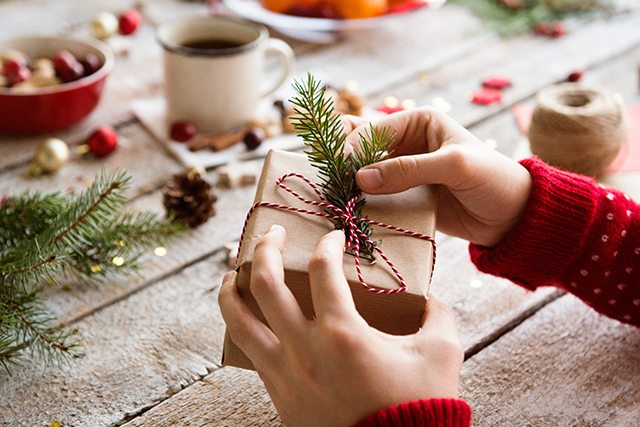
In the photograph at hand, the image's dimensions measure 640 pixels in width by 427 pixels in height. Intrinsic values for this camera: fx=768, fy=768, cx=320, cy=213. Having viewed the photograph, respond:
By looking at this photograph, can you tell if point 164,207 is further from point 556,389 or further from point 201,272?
point 556,389

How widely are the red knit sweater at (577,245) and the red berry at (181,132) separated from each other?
494mm

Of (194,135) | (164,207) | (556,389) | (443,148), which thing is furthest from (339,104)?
(556,389)

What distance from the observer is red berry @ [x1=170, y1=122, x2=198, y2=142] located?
1082mm

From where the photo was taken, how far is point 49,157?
993mm

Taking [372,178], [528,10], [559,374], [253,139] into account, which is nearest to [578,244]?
[559,374]

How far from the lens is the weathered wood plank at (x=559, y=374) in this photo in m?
0.68

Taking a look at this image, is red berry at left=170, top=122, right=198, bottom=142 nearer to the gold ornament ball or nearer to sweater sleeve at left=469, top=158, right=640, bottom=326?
the gold ornament ball

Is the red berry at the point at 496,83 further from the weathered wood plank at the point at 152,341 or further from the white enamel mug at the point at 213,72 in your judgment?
the weathered wood plank at the point at 152,341

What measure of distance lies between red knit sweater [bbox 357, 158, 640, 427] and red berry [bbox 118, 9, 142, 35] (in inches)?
32.5

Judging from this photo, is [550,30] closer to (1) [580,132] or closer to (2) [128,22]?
(1) [580,132]

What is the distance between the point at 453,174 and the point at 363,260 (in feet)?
0.48

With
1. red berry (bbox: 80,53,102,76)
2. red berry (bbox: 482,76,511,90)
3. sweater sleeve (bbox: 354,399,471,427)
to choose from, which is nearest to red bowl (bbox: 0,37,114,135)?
red berry (bbox: 80,53,102,76)

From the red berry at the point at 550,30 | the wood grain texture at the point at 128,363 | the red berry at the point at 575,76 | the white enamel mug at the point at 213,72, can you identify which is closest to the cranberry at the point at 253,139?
the white enamel mug at the point at 213,72

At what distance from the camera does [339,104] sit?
3.74 feet
